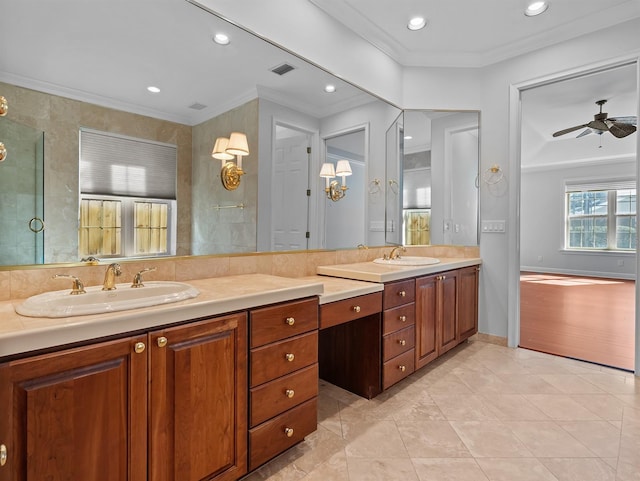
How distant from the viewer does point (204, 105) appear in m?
1.82

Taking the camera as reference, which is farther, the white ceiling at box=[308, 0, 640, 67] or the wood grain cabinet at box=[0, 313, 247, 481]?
the white ceiling at box=[308, 0, 640, 67]

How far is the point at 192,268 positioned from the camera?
1.81 m

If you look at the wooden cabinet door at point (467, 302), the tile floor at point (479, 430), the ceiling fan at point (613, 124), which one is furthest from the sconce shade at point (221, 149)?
the ceiling fan at point (613, 124)

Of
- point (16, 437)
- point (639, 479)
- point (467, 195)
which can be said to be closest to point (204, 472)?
point (16, 437)

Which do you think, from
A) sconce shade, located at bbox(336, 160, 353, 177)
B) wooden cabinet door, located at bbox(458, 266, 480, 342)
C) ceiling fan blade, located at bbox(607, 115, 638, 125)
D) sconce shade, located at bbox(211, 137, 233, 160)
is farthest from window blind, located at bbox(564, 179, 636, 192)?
sconce shade, located at bbox(211, 137, 233, 160)

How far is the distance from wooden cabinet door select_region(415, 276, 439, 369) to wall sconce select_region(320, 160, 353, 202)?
2.85 ft

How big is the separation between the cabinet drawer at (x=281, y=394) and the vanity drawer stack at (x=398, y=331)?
664 millimetres

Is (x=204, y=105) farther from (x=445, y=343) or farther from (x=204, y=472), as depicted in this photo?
(x=445, y=343)

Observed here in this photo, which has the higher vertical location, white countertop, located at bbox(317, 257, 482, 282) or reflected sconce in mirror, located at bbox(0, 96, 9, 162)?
reflected sconce in mirror, located at bbox(0, 96, 9, 162)

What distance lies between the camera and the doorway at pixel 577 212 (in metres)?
4.23

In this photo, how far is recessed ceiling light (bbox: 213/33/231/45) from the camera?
6.03ft

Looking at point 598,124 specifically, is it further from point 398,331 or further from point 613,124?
point 398,331

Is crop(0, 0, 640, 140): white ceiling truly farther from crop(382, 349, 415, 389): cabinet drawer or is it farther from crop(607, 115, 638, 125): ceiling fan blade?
crop(607, 115, 638, 125): ceiling fan blade

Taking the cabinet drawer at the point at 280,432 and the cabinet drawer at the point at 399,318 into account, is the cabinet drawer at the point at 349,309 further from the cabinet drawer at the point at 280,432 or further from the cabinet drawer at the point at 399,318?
the cabinet drawer at the point at 280,432
